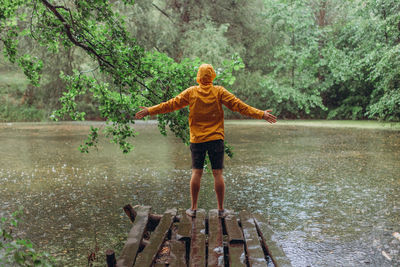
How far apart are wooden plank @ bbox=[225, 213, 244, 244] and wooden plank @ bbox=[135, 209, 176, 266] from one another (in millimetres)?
606

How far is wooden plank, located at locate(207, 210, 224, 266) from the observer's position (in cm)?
325

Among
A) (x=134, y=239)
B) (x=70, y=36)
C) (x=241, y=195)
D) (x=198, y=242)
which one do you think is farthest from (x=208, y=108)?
(x=241, y=195)

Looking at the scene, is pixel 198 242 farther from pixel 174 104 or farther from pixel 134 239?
pixel 174 104

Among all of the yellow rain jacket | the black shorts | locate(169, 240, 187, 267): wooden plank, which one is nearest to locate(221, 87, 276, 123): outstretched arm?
the yellow rain jacket

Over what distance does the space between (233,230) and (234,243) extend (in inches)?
11.1

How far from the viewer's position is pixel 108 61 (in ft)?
17.9

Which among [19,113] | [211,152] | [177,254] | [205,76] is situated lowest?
[177,254]

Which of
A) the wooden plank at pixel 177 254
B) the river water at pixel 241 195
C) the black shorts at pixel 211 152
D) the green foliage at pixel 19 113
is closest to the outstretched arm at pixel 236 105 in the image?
the black shorts at pixel 211 152

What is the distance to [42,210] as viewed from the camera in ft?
18.4

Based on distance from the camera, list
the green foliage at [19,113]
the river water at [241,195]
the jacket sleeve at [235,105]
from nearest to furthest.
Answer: the river water at [241,195] < the jacket sleeve at [235,105] < the green foliage at [19,113]

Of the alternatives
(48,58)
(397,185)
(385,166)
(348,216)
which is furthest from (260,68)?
(348,216)

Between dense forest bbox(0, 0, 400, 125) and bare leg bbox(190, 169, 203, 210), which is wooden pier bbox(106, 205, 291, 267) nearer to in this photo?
bare leg bbox(190, 169, 203, 210)

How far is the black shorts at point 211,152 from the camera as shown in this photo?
438 cm

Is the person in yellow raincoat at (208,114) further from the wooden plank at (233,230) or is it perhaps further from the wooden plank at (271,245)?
the wooden plank at (271,245)
